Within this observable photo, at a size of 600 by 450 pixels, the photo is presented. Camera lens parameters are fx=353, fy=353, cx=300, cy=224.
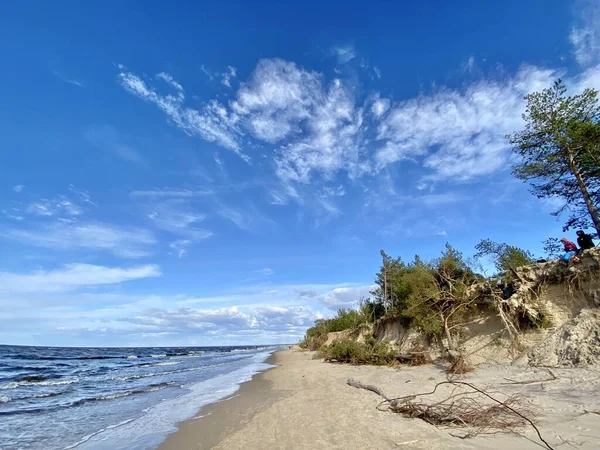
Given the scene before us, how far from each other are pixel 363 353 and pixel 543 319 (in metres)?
9.52

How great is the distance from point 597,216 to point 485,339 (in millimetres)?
6516

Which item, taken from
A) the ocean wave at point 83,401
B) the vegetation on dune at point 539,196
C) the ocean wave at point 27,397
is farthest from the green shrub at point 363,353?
the ocean wave at point 27,397

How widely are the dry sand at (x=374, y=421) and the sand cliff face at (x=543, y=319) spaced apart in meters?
0.98

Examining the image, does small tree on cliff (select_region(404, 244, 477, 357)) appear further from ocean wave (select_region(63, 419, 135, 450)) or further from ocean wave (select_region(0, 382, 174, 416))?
ocean wave (select_region(0, 382, 174, 416))

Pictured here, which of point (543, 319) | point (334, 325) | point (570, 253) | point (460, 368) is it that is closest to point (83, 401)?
point (460, 368)

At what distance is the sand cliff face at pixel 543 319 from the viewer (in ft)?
34.0

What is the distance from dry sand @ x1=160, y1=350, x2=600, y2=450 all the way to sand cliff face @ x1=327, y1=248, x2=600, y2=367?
98cm

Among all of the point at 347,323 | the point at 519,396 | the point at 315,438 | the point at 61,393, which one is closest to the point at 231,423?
the point at 315,438

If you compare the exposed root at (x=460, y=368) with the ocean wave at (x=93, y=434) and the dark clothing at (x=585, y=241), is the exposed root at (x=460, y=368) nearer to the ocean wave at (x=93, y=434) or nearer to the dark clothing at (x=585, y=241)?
the dark clothing at (x=585, y=241)

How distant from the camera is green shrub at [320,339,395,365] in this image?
17.9 meters

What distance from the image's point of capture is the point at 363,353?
19.5 metres

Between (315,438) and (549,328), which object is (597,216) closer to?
(549,328)

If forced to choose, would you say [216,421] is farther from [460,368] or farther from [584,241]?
[584,241]

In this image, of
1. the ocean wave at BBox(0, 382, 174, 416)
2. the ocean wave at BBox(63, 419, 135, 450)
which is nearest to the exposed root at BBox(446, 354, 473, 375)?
the ocean wave at BBox(63, 419, 135, 450)
